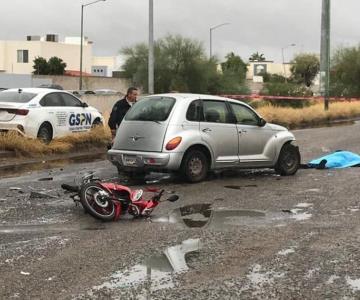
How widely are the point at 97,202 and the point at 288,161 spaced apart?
554cm

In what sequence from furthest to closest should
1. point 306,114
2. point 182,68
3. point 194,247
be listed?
1. point 182,68
2. point 306,114
3. point 194,247

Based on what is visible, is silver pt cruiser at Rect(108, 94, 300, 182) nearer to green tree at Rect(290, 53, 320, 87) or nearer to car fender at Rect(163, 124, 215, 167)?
car fender at Rect(163, 124, 215, 167)

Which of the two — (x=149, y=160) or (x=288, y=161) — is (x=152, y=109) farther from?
(x=288, y=161)

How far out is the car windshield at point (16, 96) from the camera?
15961 mm

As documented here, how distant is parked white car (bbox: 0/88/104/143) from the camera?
15602 millimetres

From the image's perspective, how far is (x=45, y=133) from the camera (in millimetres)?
16328

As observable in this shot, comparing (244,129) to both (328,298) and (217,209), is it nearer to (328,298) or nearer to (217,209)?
(217,209)

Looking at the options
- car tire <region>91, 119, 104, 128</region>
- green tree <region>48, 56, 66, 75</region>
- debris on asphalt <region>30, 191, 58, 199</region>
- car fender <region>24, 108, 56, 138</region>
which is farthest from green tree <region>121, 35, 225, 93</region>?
debris on asphalt <region>30, 191, 58, 199</region>

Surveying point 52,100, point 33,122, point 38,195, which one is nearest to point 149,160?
point 38,195

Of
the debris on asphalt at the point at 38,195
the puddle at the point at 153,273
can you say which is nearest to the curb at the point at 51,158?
the debris on asphalt at the point at 38,195

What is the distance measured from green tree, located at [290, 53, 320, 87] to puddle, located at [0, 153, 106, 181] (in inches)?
3411

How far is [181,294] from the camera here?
5.39 metres

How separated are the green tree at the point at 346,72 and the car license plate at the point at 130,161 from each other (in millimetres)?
48397

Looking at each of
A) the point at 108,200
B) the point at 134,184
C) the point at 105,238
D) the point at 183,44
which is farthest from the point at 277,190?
the point at 183,44
